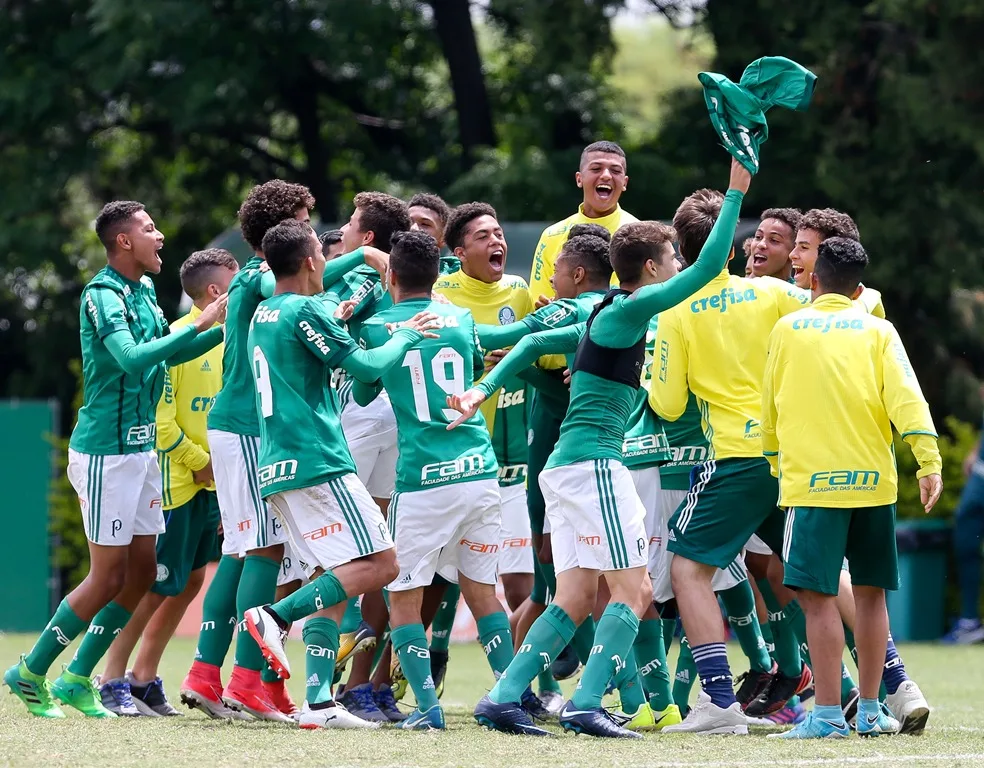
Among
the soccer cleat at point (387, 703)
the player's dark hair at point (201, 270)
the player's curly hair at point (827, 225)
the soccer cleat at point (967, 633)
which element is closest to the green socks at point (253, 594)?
the soccer cleat at point (387, 703)

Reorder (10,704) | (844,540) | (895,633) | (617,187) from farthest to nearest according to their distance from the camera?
(895,633) → (617,187) → (10,704) → (844,540)

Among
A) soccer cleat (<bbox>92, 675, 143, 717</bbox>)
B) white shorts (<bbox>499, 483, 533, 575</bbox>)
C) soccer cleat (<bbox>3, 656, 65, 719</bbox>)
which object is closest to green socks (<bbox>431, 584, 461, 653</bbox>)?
white shorts (<bbox>499, 483, 533, 575</bbox>)

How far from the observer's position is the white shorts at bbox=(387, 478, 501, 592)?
6.69 metres

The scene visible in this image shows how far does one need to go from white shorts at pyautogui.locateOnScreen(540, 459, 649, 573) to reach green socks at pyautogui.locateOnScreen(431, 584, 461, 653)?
1.52 metres

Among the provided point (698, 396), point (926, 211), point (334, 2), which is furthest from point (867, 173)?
point (698, 396)

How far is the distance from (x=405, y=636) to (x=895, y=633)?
8.08 meters

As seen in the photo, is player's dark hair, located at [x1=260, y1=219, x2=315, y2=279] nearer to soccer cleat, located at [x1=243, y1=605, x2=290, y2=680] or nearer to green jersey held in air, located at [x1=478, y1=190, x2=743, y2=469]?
green jersey held in air, located at [x1=478, y1=190, x2=743, y2=469]

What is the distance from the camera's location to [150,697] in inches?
301

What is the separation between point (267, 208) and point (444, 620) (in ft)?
7.47

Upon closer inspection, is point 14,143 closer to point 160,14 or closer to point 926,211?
point 160,14

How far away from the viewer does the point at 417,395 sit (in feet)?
22.2

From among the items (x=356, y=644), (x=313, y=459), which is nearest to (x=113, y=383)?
(x=313, y=459)

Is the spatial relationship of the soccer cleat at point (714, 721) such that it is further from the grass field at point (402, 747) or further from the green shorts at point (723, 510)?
the green shorts at point (723, 510)

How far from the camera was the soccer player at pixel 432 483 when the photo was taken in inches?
263
